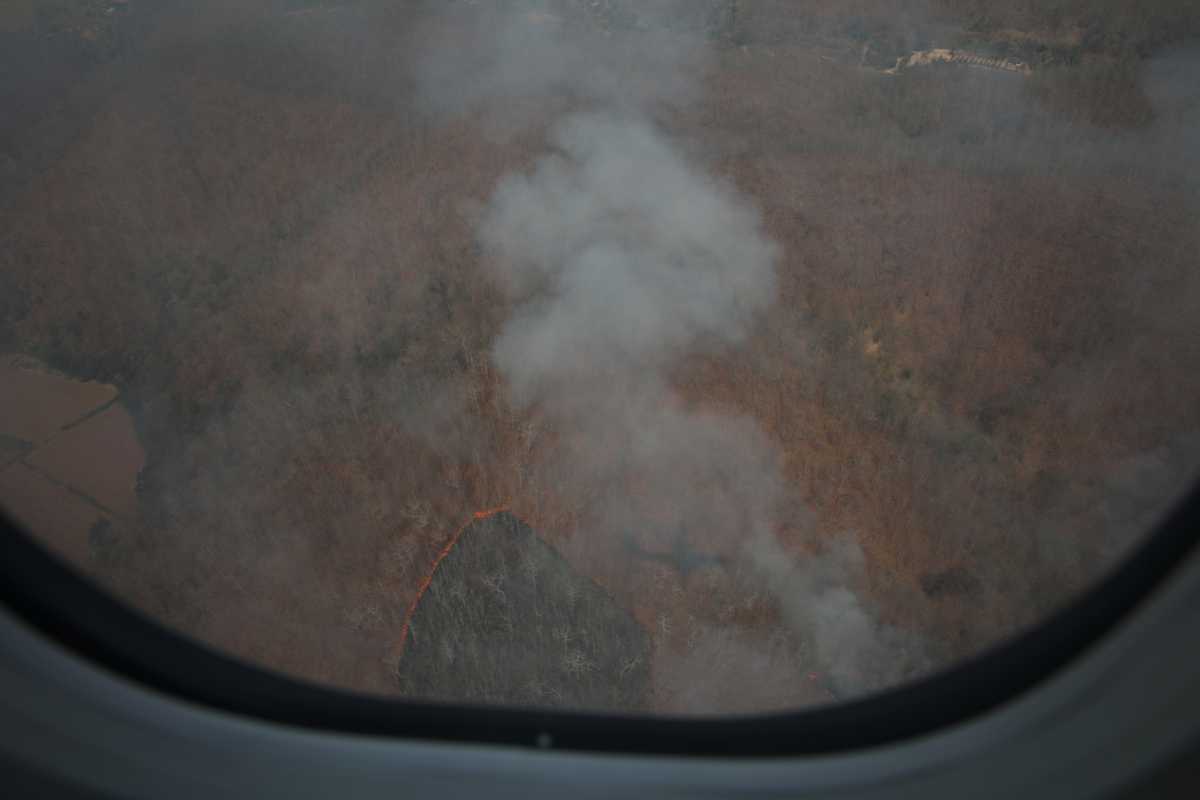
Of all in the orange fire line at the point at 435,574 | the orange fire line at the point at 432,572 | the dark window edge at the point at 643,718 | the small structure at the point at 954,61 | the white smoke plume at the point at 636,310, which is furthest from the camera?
the small structure at the point at 954,61

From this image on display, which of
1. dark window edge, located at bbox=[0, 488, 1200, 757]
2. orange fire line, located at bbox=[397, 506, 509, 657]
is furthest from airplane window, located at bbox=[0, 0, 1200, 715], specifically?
dark window edge, located at bbox=[0, 488, 1200, 757]

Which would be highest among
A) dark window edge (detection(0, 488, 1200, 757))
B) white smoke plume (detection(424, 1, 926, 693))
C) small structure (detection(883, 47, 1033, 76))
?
dark window edge (detection(0, 488, 1200, 757))

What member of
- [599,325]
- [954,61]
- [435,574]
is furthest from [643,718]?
[954,61]

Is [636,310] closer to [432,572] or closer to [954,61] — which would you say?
[432,572]

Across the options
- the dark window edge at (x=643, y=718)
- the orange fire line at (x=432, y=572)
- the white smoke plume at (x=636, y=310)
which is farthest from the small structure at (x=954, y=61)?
the dark window edge at (x=643, y=718)

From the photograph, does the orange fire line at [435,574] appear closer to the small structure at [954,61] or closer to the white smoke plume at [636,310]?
the white smoke plume at [636,310]

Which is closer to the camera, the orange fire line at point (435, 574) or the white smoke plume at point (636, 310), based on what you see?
the orange fire line at point (435, 574)

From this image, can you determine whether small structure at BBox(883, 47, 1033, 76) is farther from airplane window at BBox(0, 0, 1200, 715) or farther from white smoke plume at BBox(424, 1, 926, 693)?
white smoke plume at BBox(424, 1, 926, 693)
